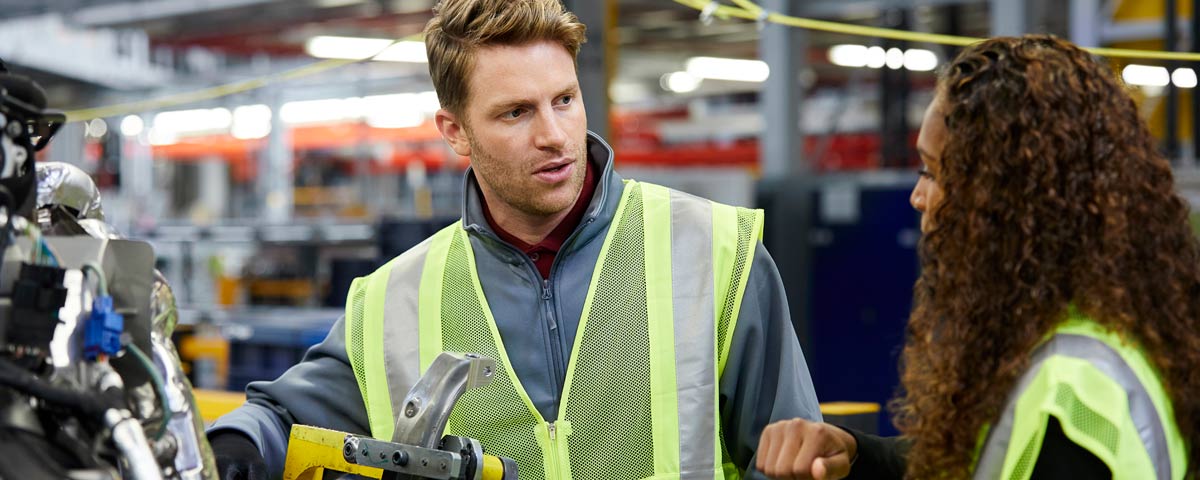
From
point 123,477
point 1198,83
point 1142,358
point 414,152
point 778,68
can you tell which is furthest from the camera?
point 414,152

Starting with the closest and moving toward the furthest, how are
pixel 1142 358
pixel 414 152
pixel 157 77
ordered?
pixel 1142 358 < pixel 157 77 < pixel 414 152

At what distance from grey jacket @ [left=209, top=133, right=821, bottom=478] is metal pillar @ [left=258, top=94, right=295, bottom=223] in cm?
1118

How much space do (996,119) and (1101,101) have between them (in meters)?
0.11

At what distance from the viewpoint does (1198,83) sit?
5.62 metres

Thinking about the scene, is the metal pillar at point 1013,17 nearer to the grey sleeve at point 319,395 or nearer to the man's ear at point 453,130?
the man's ear at point 453,130

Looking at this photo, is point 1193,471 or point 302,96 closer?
point 1193,471

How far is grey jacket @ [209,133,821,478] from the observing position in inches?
70.7

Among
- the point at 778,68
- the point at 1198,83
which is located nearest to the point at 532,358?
the point at 1198,83

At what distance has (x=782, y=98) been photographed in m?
7.18

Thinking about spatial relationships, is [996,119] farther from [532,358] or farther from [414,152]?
[414,152]

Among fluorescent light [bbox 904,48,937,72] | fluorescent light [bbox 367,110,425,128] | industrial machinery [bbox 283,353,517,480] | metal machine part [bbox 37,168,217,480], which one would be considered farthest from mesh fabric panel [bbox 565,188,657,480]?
fluorescent light [bbox 367,110,425,128]

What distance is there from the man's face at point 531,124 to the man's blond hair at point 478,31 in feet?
0.05

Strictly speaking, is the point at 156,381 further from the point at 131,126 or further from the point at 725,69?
the point at 131,126

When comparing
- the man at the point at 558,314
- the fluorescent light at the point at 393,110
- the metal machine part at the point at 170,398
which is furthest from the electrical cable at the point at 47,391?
the fluorescent light at the point at 393,110
